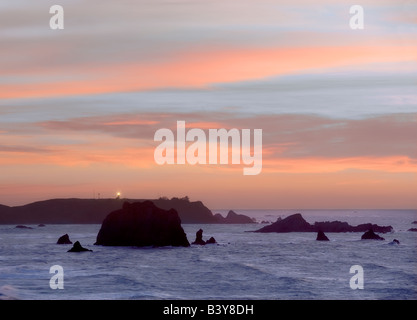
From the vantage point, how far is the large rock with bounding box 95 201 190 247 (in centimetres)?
11231

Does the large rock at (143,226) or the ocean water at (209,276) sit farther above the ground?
the large rock at (143,226)

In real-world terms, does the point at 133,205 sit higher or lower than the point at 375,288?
higher

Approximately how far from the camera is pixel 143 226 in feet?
383

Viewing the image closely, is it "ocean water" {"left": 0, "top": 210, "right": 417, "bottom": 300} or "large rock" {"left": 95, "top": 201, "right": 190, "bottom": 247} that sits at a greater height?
"large rock" {"left": 95, "top": 201, "right": 190, "bottom": 247}

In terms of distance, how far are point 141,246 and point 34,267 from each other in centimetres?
3900

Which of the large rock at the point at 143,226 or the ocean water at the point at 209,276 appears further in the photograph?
the large rock at the point at 143,226

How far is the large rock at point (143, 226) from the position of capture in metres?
112

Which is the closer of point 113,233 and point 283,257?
point 283,257

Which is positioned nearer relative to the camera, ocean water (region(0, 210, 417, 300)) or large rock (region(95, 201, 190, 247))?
ocean water (region(0, 210, 417, 300))

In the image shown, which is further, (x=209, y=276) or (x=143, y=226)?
(x=143, y=226)
